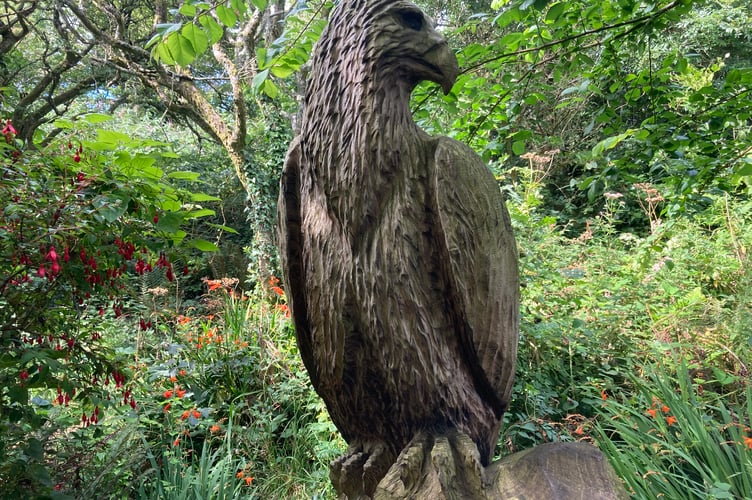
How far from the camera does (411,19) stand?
1208 millimetres

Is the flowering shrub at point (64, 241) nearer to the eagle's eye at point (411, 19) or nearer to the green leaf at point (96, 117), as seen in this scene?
the green leaf at point (96, 117)

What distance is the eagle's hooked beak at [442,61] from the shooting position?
120 cm

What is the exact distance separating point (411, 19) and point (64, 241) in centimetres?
131

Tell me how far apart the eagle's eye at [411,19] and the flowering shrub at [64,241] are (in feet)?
3.20

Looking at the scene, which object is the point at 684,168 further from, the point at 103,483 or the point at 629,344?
the point at 103,483

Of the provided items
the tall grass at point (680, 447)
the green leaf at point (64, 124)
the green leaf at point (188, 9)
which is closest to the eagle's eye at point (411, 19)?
the green leaf at point (188, 9)

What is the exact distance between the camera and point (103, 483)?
2525 mm

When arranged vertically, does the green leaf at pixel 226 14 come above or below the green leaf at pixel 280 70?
above

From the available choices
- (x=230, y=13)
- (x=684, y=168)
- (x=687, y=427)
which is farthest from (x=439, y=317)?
(x=687, y=427)

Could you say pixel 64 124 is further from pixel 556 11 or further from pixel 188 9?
pixel 556 11

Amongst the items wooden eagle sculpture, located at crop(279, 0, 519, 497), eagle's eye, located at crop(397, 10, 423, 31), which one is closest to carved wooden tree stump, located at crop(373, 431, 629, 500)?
wooden eagle sculpture, located at crop(279, 0, 519, 497)

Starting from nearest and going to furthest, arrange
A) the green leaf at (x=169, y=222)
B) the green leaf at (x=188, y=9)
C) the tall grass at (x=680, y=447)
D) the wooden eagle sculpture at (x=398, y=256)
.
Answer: the wooden eagle sculpture at (x=398, y=256), the green leaf at (x=188, y=9), the green leaf at (x=169, y=222), the tall grass at (x=680, y=447)

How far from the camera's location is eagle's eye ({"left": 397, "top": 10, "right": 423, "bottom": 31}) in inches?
47.1

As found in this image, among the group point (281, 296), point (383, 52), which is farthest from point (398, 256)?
point (281, 296)
